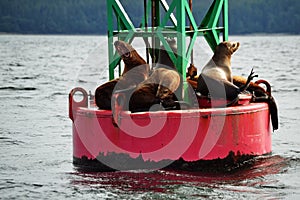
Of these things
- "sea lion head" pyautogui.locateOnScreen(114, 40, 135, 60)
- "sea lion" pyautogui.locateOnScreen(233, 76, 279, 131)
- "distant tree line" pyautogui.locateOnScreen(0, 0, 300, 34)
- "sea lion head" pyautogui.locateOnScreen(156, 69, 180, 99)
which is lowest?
"sea lion" pyautogui.locateOnScreen(233, 76, 279, 131)

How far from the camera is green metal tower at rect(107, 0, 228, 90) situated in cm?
1138

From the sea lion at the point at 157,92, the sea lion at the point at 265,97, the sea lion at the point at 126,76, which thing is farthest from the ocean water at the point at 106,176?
the sea lion at the point at 126,76

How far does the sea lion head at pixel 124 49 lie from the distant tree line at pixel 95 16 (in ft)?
427

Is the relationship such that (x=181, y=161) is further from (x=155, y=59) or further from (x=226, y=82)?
(x=155, y=59)

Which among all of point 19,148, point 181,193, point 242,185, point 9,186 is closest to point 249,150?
point 242,185

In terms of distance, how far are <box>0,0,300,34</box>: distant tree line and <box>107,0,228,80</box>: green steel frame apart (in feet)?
424

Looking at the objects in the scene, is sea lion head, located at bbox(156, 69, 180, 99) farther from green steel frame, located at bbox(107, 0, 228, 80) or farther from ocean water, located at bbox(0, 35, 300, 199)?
ocean water, located at bbox(0, 35, 300, 199)

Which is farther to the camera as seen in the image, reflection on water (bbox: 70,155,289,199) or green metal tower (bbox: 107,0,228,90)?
green metal tower (bbox: 107,0,228,90)

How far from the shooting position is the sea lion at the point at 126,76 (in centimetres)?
1134

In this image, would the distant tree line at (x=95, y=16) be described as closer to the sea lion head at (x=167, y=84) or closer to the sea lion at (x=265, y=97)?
the sea lion at (x=265, y=97)

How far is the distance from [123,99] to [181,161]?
119 centimetres

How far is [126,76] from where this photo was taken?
37.6ft

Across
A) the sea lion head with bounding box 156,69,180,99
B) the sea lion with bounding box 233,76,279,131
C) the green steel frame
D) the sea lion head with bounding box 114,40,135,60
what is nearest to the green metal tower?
the green steel frame

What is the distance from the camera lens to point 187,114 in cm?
1072
